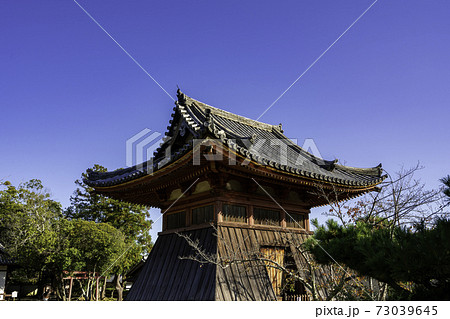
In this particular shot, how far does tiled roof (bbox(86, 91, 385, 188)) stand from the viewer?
10.2 metres

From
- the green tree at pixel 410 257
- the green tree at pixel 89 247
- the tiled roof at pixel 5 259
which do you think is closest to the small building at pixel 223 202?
the green tree at pixel 410 257

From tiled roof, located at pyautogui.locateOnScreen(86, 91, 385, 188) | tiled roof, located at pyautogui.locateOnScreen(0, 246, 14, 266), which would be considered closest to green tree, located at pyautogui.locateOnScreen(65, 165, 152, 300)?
tiled roof, located at pyautogui.locateOnScreen(0, 246, 14, 266)

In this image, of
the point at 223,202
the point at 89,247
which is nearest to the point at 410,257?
the point at 223,202

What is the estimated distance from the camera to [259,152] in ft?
35.8

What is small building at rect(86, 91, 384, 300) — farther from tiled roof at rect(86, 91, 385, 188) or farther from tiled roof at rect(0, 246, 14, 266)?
tiled roof at rect(0, 246, 14, 266)

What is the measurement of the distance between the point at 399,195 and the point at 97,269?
935 inches

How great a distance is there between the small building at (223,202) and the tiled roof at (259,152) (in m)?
0.05

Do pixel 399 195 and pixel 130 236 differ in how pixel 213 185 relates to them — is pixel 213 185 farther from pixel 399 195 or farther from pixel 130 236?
pixel 130 236

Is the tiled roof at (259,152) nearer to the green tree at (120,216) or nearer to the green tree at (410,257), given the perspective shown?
the green tree at (410,257)

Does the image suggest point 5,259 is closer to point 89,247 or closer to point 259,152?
point 89,247

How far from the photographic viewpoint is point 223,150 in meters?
8.42

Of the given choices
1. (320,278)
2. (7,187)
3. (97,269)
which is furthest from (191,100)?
(7,187)
